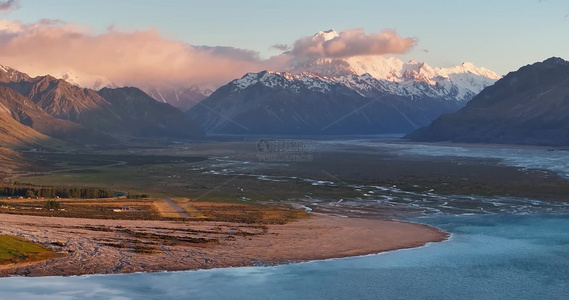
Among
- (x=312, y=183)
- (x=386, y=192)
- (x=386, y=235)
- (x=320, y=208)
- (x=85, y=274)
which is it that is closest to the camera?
(x=85, y=274)

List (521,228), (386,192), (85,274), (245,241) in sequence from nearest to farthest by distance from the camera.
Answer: (85,274) → (245,241) → (521,228) → (386,192)

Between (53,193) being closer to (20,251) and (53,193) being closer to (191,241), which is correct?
(191,241)

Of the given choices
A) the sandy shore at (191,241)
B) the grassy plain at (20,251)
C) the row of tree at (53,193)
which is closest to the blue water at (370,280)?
the sandy shore at (191,241)

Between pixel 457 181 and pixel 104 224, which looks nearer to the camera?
pixel 104 224

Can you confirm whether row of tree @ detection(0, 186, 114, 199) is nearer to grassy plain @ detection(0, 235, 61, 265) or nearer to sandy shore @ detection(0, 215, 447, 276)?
sandy shore @ detection(0, 215, 447, 276)

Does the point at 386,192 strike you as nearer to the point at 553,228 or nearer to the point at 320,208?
the point at 320,208

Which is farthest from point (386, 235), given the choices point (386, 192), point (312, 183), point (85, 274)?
point (312, 183)

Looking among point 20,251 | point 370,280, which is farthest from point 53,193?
point 370,280
